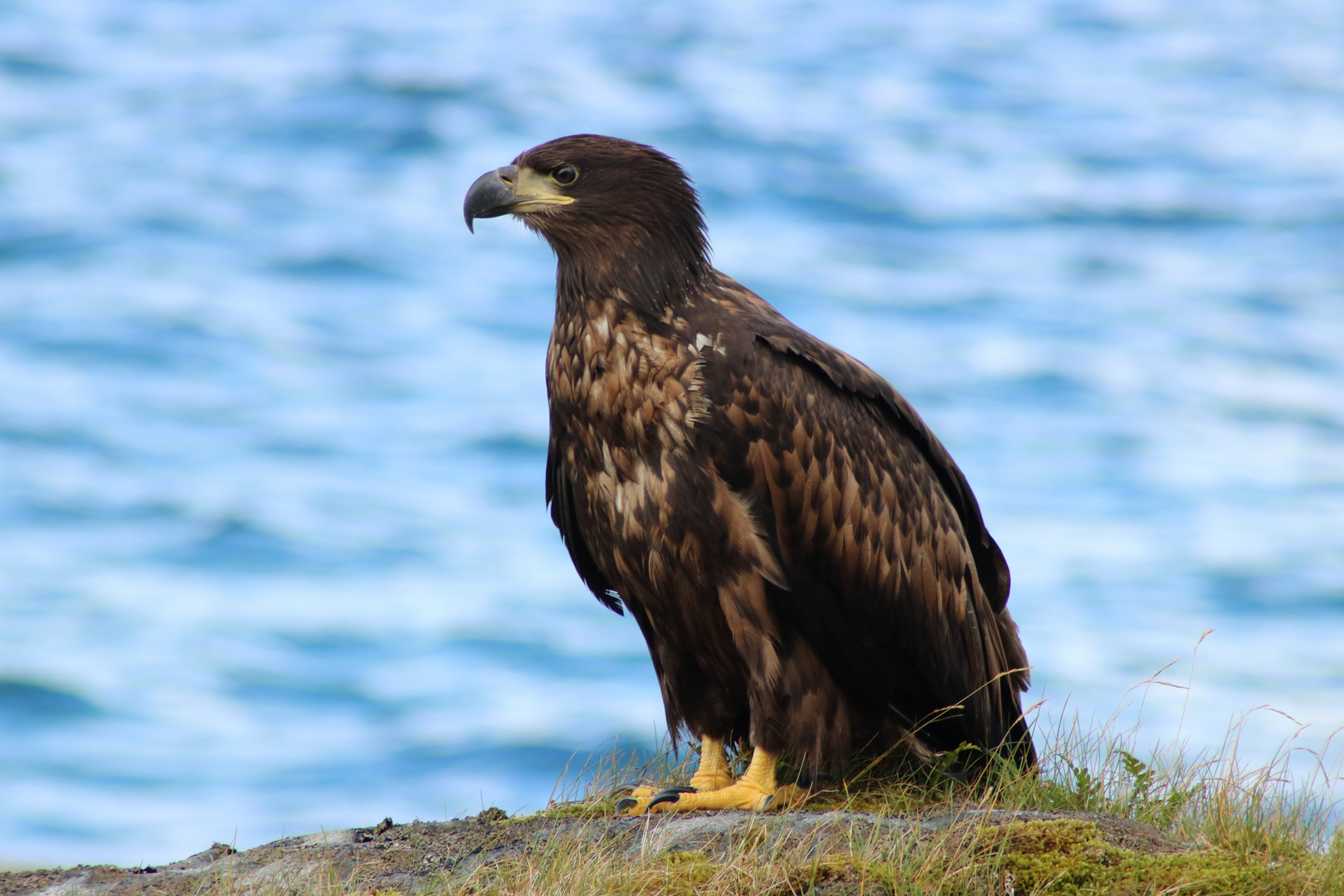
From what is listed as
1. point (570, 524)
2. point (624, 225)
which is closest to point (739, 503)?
point (570, 524)

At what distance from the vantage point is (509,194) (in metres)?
5.84

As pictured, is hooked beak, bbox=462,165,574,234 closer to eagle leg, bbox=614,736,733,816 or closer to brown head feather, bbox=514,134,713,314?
brown head feather, bbox=514,134,713,314

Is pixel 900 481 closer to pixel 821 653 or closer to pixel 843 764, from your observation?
pixel 821 653

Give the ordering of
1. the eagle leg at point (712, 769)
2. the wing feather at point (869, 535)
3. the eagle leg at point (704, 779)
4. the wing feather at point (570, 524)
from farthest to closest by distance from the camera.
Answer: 1. the wing feather at point (570, 524)
2. the eagle leg at point (712, 769)
3. the eagle leg at point (704, 779)
4. the wing feather at point (869, 535)

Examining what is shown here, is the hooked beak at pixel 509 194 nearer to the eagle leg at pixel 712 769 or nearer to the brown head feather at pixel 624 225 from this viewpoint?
the brown head feather at pixel 624 225

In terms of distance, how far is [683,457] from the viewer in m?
5.25

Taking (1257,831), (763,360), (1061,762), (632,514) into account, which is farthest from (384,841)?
(1257,831)

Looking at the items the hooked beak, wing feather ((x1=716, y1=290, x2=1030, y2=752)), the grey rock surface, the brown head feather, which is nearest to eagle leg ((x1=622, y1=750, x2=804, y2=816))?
the grey rock surface

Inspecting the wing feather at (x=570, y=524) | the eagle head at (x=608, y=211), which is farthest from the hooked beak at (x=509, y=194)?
the wing feather at (x=570, y=524)

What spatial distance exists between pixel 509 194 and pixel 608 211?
1.48ft

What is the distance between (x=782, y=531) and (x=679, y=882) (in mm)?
1448

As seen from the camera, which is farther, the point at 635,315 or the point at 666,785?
the point at 666,785

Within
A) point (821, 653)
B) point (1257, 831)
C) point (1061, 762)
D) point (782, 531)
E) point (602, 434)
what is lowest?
point (1257, 831)

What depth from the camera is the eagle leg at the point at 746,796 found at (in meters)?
5.34
